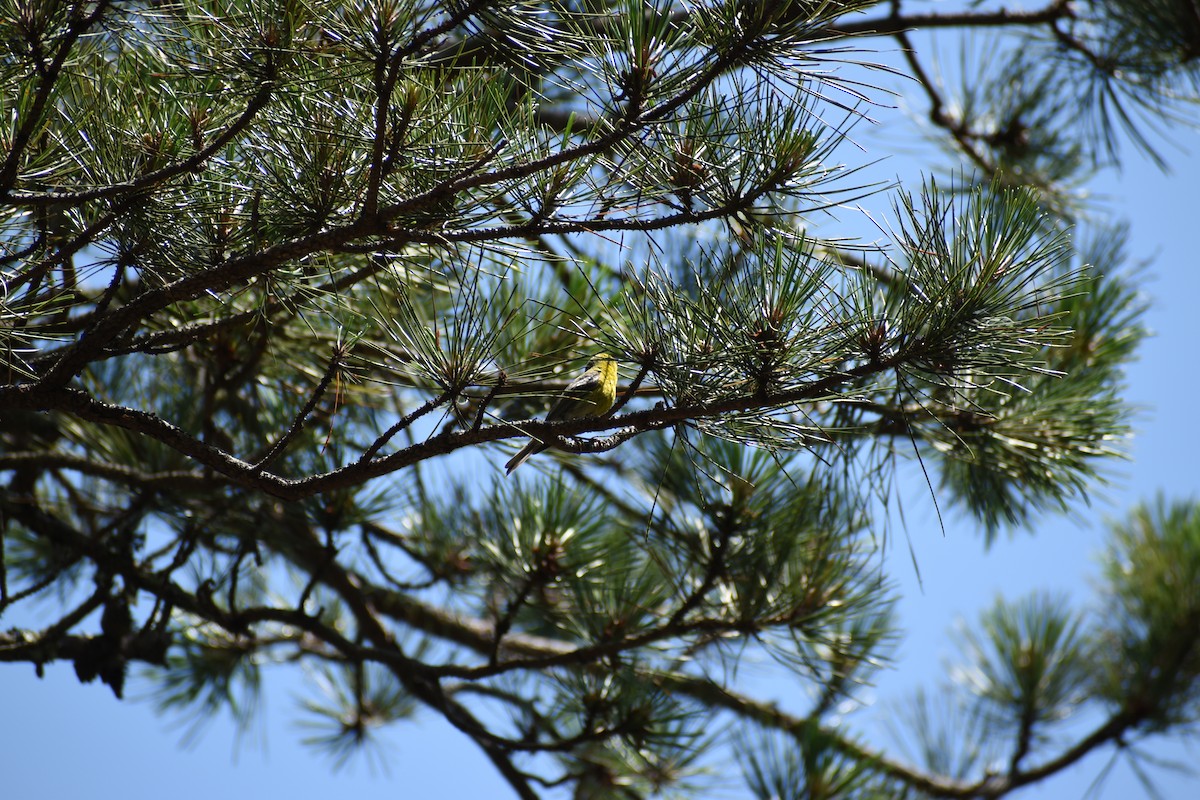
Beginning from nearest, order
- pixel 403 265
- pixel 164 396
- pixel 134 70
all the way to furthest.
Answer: pixel 134 70 < pixel 403 265 < pixel 164 396

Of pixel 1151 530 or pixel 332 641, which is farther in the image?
pixel 1151 530

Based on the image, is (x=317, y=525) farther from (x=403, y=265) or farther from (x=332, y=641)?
(x=403, y=265)

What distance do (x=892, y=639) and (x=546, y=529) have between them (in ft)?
2.39

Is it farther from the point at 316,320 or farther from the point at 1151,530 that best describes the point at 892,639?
the point at 1151,530

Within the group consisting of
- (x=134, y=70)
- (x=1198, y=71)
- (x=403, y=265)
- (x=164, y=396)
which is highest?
(x=1198, y=71)

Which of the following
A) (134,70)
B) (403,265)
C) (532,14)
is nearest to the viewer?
(532,14)

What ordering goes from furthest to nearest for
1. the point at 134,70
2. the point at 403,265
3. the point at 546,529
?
1. the point at 546,529
2. the point at 403,265
3. the point at 134,70

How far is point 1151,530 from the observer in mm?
3199

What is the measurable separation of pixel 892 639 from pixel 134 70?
1.65 meters

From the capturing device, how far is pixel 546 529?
1868 mm

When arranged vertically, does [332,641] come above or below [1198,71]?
below

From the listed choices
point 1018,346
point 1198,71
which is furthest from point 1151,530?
point 1018,346

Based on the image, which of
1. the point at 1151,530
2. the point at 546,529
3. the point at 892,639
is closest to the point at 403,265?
the point at 546,529

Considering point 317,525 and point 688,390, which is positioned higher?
point 317,525
